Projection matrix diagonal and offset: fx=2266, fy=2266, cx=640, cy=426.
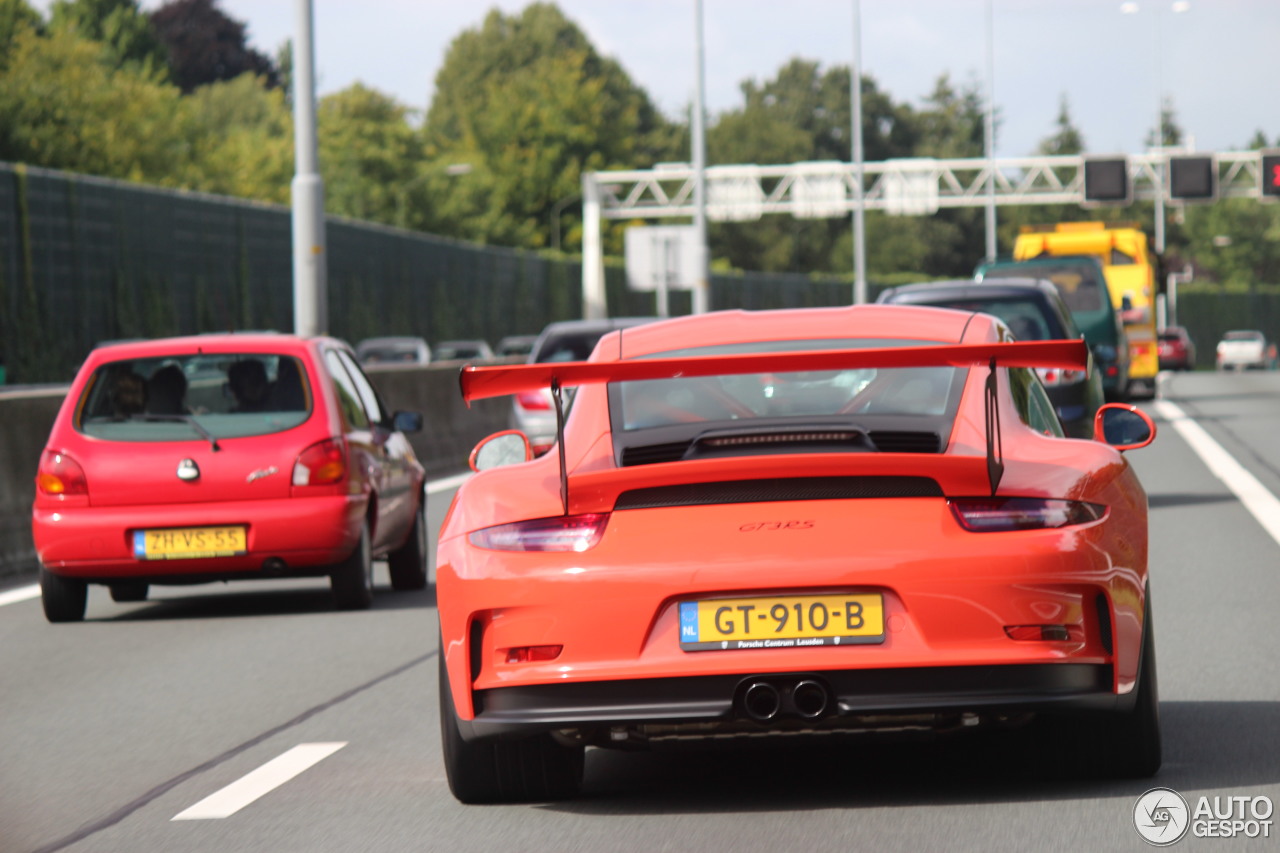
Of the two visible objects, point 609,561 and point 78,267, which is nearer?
point 609,561

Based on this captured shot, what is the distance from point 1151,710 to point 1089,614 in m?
0.48

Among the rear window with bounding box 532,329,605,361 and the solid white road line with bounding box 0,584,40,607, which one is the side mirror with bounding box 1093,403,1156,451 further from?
the rear window with bounding box 532,329,605,361

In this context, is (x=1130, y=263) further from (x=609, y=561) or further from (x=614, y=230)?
(x=614, y=230)

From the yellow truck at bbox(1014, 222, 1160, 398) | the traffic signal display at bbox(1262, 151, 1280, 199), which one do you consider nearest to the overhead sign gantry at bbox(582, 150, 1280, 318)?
the traffic signal display at bbox(1262, 151, 1280, 199)

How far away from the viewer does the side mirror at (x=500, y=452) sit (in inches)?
276

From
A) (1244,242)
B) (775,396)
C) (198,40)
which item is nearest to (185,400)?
(775,396)

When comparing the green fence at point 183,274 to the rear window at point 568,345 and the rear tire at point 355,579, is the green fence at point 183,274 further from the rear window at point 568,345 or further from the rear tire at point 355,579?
the rear tire at point 355,579

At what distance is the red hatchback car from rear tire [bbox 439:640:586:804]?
197 inches

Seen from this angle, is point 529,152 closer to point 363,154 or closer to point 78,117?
point 363,154

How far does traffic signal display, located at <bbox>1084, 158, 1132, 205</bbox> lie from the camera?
6316 centimetres

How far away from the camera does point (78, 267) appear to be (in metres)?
30.6

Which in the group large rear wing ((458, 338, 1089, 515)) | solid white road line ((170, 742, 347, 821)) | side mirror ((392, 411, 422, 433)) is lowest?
solid white road line ((170, 742, 347, 821))

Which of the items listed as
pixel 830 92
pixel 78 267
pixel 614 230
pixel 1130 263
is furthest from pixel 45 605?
pixel 830 92

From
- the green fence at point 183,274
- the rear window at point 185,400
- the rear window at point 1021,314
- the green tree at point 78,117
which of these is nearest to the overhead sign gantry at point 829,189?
the green fence at point 183,274
